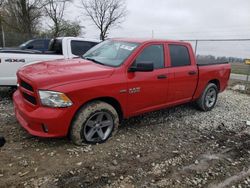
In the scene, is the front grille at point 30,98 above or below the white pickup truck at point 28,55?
below

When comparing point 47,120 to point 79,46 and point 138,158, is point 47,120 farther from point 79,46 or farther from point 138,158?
point 79,46

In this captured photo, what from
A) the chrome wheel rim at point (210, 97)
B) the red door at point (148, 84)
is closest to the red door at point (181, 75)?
the red door at point (148, 84)

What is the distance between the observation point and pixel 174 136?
16.4 feet

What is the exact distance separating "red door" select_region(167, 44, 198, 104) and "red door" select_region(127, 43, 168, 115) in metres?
0.23

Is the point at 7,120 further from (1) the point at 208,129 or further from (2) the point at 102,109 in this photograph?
(1) the point at 208,129

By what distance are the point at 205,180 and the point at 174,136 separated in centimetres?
149

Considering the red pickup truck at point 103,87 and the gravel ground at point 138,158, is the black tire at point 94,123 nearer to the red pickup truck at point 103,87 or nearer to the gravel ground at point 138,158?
the red pickup truck at point 103,87

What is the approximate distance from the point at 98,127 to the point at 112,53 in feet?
5.01

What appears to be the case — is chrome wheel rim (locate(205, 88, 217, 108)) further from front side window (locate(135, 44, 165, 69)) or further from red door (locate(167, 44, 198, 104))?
front side window (locate(135, 44, 165, 69))

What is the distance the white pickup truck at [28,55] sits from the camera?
6.23m

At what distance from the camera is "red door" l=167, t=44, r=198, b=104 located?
17.8 ft

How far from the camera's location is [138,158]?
13.2 feet

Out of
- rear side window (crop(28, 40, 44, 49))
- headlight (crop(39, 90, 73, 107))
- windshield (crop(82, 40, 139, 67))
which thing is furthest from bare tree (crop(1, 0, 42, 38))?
headlight (crop(39, 90, 73, 107))

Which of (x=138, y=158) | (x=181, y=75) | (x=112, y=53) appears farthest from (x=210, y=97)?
(x=138, y=158)
